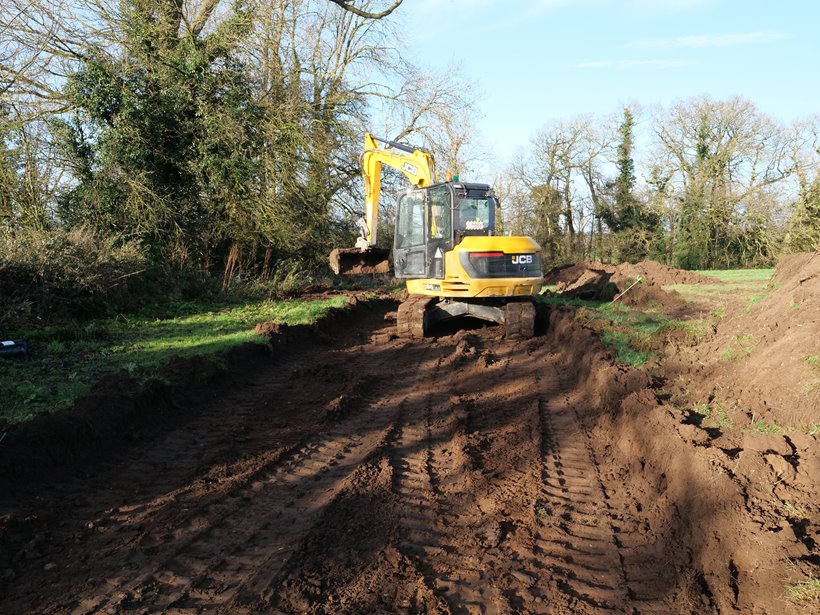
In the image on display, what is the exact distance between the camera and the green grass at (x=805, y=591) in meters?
3.18

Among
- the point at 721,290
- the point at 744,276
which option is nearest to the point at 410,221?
the point at 721,290

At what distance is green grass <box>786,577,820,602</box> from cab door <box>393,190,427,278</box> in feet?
31.6

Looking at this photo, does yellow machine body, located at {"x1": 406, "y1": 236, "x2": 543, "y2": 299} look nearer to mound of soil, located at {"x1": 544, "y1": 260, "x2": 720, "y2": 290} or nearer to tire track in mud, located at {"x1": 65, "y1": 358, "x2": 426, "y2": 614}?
tire track in mud, located at {"x1": 65, "y1": 358, "x2": 426, "y2": 614}

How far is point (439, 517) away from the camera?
4570 mm

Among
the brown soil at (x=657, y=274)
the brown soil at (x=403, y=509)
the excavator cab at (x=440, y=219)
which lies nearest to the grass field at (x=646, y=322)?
the brown soil at (x=403, y=509)

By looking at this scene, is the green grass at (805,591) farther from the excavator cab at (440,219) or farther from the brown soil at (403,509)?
the excavator cab at (440,219)

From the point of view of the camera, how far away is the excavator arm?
1360 cm

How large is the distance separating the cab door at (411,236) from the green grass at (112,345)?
87.7 inches

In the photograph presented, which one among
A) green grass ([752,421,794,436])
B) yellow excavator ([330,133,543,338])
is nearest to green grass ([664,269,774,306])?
yellow excavator ([330,133,543,338])

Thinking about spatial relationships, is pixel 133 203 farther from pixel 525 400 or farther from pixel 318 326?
pixel 525 400

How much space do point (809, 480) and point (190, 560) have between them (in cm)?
396

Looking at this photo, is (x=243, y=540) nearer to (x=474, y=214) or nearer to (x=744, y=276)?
(x=474, y=214)

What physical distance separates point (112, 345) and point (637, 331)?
819 cm

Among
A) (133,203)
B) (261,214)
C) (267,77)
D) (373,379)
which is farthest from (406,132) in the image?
(373,379)
